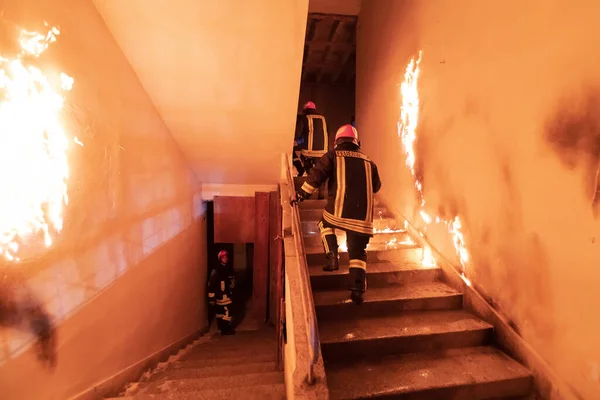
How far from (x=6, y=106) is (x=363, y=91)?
5.55 meters

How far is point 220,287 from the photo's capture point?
617 cm

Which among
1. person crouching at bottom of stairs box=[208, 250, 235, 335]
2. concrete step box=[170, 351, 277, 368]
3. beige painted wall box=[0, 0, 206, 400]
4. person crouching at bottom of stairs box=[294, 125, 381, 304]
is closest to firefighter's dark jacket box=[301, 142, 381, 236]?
person crouching at bottom of stairs box=[294, 125, 381, 304]

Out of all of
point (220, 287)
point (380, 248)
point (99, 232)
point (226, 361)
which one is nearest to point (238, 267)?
point (220, 287)

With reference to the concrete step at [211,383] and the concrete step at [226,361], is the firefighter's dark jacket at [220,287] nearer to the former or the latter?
the concrete step at [226,361]

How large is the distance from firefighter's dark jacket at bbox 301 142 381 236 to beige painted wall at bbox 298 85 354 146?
265 inches

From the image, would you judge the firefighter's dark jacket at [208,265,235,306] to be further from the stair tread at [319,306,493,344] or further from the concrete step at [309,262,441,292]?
the stair tread at [319,306,493,344]

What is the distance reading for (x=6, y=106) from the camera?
5.99 feet

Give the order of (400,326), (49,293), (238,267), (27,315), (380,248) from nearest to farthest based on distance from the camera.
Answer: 1. (27,315)
2. (49,293)
3. (400,326)
4. (380,248)
5. (238,267)

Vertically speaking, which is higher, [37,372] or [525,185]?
[525,185]

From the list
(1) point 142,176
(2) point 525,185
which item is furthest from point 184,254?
(2) point 525,185

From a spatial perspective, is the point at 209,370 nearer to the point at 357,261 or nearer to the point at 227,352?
the point at 227,352

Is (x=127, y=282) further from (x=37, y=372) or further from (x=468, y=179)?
(x=468, y=179)

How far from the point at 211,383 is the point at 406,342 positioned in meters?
1.89

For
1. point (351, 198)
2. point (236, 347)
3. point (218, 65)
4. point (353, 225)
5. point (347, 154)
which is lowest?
point (236, 347)
